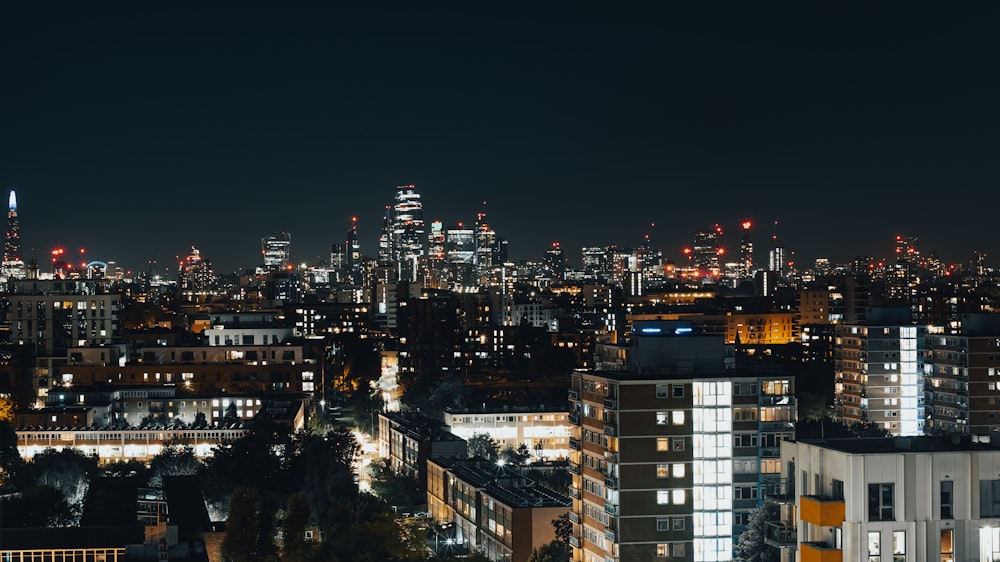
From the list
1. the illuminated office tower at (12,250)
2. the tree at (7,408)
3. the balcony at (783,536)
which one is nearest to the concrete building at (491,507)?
the balcony at (783,536)

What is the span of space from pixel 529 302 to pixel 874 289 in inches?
1137

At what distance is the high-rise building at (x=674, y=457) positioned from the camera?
2741 centimetres

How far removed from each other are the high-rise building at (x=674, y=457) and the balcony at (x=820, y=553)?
47.9 feet

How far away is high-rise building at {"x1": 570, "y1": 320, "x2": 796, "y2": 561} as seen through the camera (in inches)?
1079

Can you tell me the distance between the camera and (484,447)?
160 ft

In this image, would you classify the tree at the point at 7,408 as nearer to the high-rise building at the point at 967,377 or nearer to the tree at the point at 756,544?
the high-rise building at the point at 967,377

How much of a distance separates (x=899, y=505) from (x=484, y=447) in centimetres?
3647

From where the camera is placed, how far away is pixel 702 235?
637ft

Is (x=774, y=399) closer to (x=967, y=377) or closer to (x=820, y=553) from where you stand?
(x=820, y=553)

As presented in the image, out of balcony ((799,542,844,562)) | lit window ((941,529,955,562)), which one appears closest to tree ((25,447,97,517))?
balcony ((799,542,844,562))

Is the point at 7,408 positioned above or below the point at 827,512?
below

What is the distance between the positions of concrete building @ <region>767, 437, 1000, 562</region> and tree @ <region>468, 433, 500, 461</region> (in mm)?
34917

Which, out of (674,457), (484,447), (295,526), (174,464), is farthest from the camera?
(484,447)

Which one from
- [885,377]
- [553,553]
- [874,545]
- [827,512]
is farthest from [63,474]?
[874,545]
